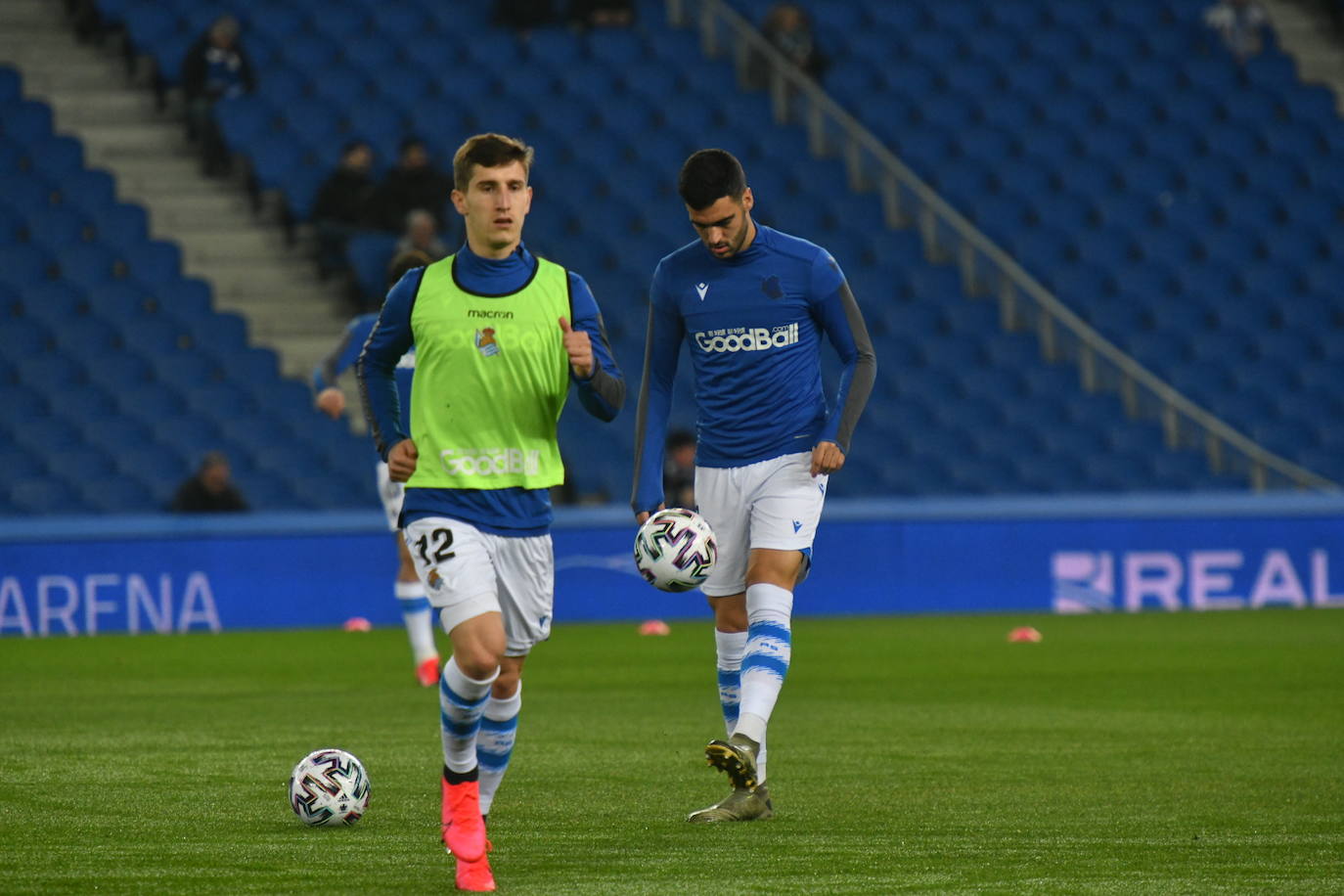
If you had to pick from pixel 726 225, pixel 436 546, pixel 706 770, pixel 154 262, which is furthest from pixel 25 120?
pixel 436 546

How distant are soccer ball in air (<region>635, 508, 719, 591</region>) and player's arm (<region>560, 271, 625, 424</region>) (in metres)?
0.67

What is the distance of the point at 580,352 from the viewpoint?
18.3ft

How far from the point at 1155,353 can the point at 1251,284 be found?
1.78 metres

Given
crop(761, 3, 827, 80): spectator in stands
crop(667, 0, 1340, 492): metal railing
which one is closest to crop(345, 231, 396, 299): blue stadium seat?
crop(667, 0, 1340, 492): metal railing

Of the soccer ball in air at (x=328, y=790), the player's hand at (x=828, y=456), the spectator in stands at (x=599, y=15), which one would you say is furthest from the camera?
the spectator in stands at (x=599, y=15)

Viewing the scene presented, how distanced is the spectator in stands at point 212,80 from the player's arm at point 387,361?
570 inches

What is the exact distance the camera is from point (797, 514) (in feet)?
22.0

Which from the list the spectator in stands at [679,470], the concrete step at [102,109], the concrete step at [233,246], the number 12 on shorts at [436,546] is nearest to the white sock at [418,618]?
the spectator in stands at [679,470]

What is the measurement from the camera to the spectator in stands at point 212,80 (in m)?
19.5

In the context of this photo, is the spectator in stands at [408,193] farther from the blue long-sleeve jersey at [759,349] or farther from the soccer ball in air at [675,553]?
the soccer ball in air at [675,553]

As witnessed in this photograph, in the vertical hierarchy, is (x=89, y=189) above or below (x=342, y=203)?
above

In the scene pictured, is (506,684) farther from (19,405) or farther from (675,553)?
(19,405)

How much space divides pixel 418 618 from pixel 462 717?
5.58 metres

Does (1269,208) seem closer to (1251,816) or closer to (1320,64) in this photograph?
(1320,64)
